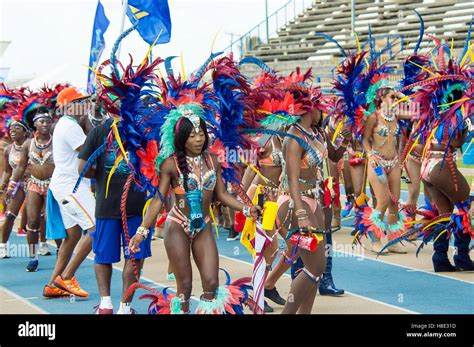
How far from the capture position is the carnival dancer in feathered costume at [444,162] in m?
9.11

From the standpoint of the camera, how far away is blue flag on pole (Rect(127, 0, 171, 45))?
11570 millimetres

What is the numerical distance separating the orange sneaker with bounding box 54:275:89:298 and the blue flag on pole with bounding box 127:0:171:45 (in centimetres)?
410

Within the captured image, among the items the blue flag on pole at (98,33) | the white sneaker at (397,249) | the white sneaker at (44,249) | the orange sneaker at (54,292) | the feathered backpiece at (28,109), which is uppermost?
the blue flag on pole at (98,33)

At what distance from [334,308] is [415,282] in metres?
1.47

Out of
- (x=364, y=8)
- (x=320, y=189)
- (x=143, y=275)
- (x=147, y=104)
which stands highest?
(x=364, y=8)

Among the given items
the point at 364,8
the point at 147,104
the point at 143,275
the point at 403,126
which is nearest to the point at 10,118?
the point at 143,275

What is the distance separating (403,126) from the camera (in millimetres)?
11234

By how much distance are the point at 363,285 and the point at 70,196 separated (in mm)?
3160

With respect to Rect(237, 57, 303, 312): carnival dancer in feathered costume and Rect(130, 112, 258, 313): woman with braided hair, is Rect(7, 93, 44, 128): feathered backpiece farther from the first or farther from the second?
Rect(130, 112, 258, 313): woman with braided hair

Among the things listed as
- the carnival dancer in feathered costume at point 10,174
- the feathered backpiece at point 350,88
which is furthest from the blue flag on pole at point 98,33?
the feathered backpiece at point 350,88

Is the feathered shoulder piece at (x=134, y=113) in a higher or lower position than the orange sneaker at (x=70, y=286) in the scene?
higher

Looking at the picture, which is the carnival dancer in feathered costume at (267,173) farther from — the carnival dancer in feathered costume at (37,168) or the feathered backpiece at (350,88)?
the carnival dancer in feathered costume at (37,168)

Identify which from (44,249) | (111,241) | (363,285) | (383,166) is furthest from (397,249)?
(111,241)

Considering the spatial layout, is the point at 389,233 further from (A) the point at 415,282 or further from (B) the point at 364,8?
(B) the point at 364,8
